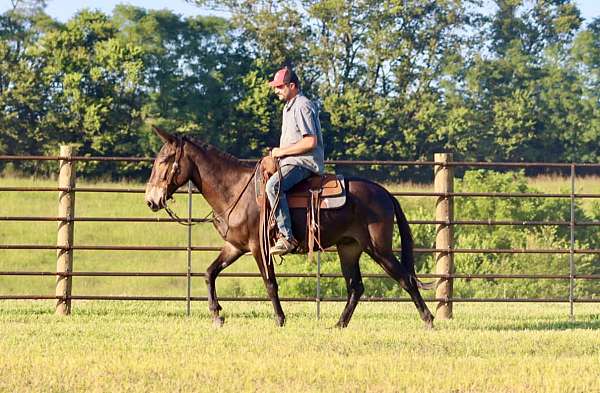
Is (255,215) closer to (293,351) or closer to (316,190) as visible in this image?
(316,190)

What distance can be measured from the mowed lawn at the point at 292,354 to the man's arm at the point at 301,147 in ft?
5.05

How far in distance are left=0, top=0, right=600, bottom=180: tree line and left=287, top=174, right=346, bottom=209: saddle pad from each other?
80.8 ft

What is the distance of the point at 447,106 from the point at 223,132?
11.4 meters

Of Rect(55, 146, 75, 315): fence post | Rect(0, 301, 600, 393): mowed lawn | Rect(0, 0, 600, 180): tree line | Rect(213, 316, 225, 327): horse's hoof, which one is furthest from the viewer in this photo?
Rect(0, 0, 600, 180): tree line

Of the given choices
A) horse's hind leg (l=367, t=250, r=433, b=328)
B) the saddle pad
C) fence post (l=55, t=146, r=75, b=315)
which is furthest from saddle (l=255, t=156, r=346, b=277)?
fence post (l=55, t=146, r=75, b=315)

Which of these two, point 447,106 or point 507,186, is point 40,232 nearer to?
point 507,186

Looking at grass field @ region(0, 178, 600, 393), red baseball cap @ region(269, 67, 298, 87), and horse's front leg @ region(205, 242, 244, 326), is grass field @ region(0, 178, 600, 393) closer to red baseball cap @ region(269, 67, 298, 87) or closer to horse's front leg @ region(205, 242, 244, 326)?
horse's front leg @ region(205, 242, 244, 326)

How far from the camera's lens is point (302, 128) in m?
10.4

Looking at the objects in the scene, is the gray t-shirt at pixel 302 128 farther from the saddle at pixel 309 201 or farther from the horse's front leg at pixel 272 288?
the horse's front leg at pixel 272 288

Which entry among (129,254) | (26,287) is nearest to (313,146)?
(26,287)

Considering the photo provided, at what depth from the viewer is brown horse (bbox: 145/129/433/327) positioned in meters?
10.8

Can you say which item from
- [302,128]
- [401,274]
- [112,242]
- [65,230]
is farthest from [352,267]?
[112,242]

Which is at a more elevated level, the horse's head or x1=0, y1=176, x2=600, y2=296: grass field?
the horse's head

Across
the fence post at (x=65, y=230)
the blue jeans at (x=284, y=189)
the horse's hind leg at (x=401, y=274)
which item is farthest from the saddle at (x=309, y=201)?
the fence post at (x=65, y=230)
